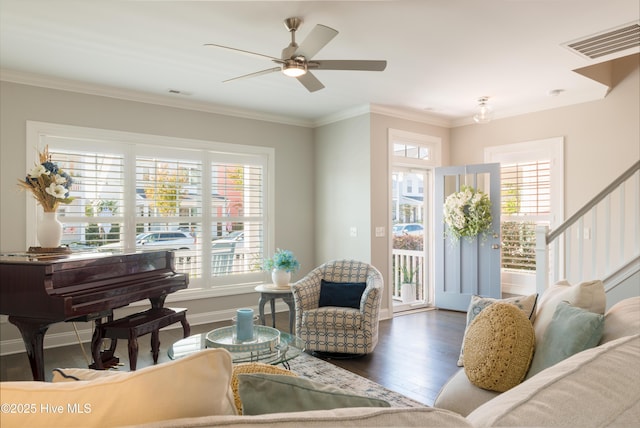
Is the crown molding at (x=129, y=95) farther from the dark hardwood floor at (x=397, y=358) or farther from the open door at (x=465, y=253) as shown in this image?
the dark hardwood floor at (x=397, y=358)

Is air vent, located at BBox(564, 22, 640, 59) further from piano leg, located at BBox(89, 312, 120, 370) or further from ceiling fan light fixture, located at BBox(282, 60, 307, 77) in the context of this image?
piano leg, located at BBox(89, 312, 120, 370)

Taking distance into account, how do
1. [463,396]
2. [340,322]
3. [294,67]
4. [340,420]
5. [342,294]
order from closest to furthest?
[340,420] < [463,396] < [294,67] < [340,322] < [342,294]

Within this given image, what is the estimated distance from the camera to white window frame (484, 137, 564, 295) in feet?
16.9

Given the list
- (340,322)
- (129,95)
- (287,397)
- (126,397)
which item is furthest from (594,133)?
(126,397)

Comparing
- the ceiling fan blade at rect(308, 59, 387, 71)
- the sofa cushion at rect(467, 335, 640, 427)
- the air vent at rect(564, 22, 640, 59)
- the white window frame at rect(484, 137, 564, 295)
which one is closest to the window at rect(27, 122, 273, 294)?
the ceiling fan blade at rect(308, 59, 387, 71)

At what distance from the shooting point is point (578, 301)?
1.91 metres

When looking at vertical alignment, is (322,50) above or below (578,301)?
above

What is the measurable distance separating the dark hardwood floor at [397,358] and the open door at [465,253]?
62 centimetres

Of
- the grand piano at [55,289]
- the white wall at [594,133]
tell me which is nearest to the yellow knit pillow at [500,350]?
the grand piano at [55,289]

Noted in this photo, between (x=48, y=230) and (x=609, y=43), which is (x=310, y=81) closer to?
(x=48, y=230)

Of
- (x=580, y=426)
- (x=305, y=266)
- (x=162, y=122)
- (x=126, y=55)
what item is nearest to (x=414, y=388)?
(x=580, y=426)

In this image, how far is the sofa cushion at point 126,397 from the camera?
27.7 inches

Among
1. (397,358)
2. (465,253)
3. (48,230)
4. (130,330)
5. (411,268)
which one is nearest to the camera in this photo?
(130,330)

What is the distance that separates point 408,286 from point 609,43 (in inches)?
151
